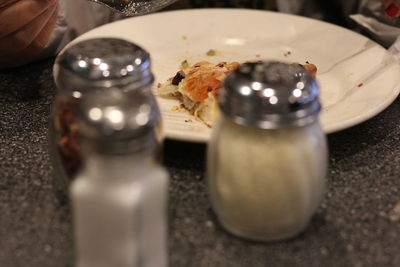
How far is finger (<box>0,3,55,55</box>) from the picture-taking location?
1.13 meters

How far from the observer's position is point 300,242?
0.69 m

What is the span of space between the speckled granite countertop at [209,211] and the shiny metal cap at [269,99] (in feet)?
0.54

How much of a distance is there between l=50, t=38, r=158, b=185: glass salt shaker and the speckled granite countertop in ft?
0.32

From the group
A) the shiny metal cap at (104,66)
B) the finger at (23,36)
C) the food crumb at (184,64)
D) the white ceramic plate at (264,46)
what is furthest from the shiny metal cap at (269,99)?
the finger at (23,36)

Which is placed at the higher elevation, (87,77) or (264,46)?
(87,77)

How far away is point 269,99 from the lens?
61 centimetres

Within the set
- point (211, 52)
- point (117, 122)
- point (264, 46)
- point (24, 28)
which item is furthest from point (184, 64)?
point (117, 122)

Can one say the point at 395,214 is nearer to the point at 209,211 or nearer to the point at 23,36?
the point at 209,211

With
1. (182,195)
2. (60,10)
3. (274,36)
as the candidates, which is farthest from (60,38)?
(182,195)

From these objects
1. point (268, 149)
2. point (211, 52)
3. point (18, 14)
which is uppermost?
point (268, 149)

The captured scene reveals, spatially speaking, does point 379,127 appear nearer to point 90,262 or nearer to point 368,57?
point 368,57

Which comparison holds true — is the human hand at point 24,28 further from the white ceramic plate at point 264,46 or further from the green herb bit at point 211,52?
the green herb bit at point 211,52

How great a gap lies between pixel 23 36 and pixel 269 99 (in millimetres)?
701

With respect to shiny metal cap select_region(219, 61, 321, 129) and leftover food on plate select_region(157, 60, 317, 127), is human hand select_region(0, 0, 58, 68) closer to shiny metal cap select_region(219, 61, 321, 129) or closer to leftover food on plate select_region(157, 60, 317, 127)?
leftover food on plate select_region(157, 60, 317, 127)
